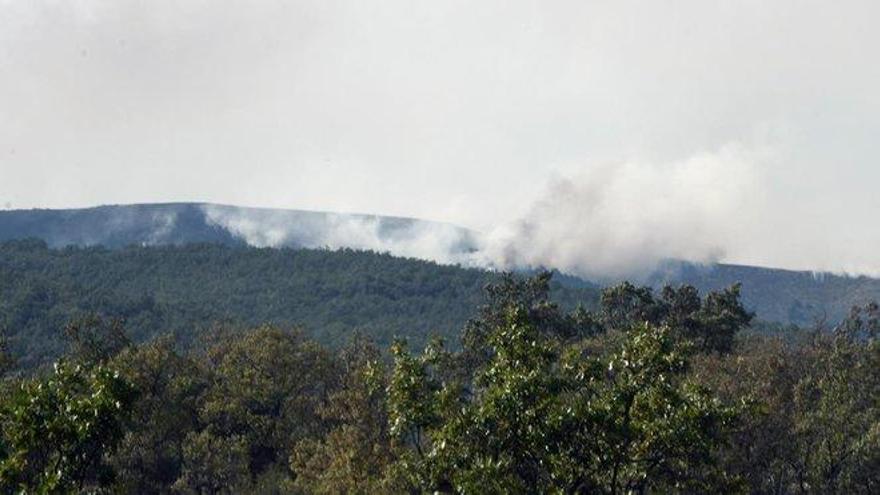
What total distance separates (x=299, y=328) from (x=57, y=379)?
199 feet

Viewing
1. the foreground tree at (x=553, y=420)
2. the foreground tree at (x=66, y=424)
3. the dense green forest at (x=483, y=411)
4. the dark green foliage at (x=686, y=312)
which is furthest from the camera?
the dark green foliage at (x=686, y=312)

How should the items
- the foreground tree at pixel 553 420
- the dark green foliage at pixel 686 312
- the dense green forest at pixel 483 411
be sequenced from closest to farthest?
the foreground tree at pixel 553 420
the dense green forest at pixel 483 411
the dark green foliage at pixel 686 312

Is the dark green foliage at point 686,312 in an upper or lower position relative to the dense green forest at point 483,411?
upper

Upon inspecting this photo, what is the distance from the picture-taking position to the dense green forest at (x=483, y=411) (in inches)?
1023

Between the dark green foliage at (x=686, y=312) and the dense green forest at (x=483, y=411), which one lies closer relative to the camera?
the dense green forest at (x=483, y=411)

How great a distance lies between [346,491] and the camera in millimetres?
52031

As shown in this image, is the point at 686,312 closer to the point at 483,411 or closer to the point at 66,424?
the point at 483,411

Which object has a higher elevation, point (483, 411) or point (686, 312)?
point (686, 312)

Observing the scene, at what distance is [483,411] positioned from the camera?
25531 mm

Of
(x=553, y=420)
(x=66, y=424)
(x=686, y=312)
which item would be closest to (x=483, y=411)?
(x=553, y=420)

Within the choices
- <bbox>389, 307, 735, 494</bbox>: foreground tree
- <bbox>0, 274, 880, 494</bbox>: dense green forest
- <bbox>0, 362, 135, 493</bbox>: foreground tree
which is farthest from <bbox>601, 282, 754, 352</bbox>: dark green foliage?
<bbox>0, 362, 135, 493</bbox>: foreground tree

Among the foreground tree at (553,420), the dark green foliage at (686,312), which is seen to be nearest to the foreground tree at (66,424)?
the foreground tree at (553,420)

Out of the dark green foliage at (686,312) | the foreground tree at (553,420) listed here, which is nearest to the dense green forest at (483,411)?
the foreground tree at (553,420)

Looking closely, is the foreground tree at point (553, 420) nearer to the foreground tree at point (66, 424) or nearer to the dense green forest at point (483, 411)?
Answer: the dense green forest at point (483, 411)
